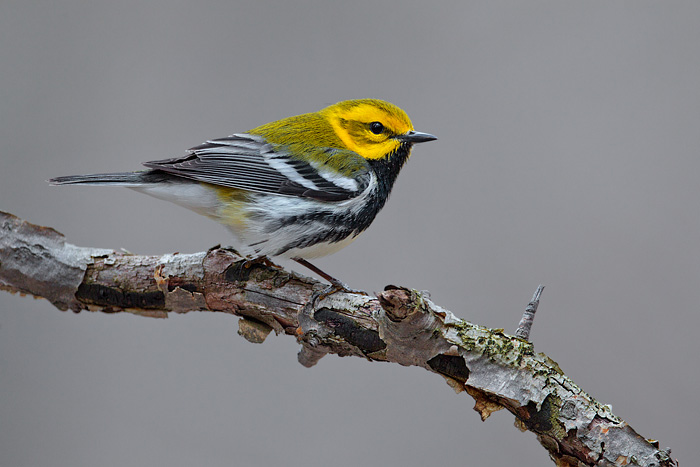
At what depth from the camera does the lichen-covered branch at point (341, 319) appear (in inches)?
65.4

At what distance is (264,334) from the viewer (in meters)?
2.18

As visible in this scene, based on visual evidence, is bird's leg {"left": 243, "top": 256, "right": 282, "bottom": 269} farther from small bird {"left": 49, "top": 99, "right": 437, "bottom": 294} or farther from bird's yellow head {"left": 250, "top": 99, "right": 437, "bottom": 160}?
bird's yellow head {"left": 250, "top": 99, "right": 437, "bottom": 160}

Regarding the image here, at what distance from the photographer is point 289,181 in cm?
235

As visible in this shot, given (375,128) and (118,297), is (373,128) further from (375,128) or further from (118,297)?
(118,297)

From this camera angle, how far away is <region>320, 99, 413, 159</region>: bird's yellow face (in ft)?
8.46

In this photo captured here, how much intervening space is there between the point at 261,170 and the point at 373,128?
1.73ft

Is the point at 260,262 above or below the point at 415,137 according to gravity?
below

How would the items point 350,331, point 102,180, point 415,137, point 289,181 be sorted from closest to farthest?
1. point 350,331
2. point 102,180
3. point 289,181
4. point 415,137

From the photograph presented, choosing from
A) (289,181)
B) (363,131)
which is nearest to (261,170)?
(289,181)

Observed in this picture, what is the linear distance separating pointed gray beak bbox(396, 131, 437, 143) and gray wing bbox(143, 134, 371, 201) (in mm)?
227

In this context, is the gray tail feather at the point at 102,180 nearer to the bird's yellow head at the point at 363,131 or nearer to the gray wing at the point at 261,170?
the gray wing at the point at 261,170

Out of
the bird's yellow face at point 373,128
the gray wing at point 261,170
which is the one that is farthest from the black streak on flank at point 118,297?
the bird's yellow face at point 373,128

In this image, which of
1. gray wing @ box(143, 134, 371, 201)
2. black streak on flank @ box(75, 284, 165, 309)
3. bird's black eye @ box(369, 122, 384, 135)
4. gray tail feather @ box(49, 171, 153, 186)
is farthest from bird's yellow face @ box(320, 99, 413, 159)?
black streak on flank @ box(75, 284, 165, 309)

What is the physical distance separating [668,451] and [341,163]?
1476mm
